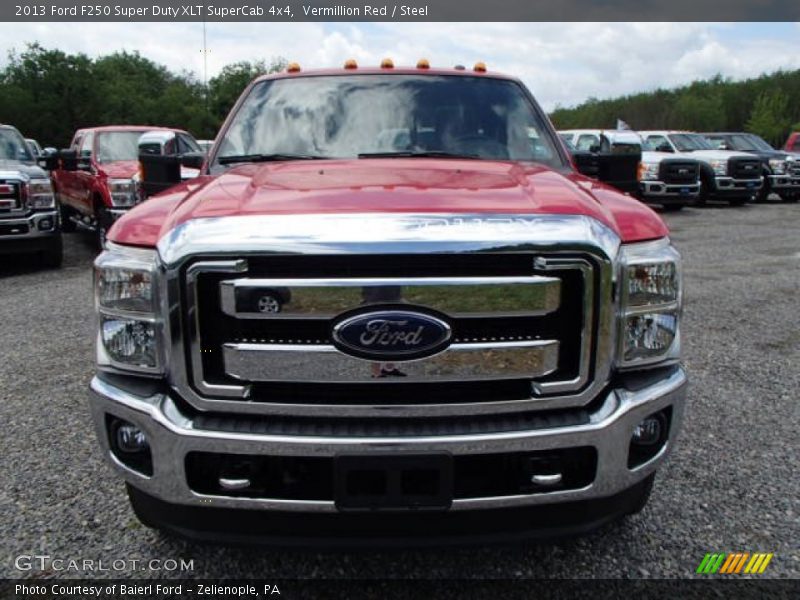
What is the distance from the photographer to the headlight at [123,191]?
28.7ft

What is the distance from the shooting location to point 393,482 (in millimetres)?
1919

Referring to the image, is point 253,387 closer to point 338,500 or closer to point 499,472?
point 338,500

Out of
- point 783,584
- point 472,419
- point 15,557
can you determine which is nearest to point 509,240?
point 472,419

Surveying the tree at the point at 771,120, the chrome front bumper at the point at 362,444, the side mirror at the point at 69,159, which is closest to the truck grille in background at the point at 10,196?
the side mirror at the point at 69,159

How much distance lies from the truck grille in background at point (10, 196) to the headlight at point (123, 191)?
1.06 meters

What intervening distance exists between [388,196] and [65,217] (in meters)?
11.9

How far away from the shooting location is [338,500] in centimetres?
193

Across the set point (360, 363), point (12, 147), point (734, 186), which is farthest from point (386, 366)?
point (734, 186)

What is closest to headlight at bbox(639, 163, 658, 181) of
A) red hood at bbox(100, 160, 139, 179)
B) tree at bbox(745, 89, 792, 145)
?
red hood at bbox(100, 160, 139, 179)

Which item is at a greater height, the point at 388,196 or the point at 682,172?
the point at 388,196

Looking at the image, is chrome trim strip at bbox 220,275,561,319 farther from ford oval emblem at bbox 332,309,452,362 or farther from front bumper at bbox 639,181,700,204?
front bumper at bbox 639,181,700,204

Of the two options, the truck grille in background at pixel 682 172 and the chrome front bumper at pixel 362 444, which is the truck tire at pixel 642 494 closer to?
the chrome front bumper at pixel 362 444

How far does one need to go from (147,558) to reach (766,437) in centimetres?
309

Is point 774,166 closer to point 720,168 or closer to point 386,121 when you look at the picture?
point 720,168
